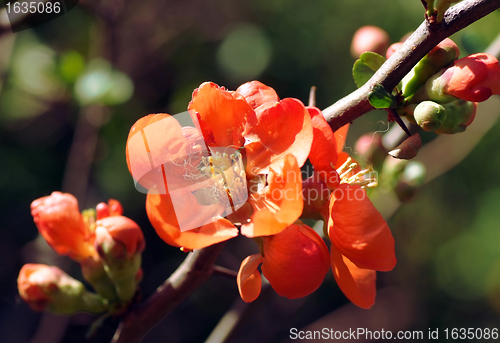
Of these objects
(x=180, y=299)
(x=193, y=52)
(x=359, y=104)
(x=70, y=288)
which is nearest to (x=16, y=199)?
(x=193, y=52)

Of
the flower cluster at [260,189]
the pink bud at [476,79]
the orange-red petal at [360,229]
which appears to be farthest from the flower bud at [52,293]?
the pink bud at [476,79]

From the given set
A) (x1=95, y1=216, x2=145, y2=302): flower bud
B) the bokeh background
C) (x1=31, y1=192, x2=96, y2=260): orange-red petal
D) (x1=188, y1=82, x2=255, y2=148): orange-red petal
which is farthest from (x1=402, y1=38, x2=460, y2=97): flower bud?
the bokeh background

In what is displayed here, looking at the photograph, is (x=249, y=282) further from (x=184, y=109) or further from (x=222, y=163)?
(x=184, y=109)

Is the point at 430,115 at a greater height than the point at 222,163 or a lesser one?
greater

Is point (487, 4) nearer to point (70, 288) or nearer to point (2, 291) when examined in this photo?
point (70, 288)

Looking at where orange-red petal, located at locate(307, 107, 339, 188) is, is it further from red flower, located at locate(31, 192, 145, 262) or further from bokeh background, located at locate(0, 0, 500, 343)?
bokeh background, located at locate(0, 0, 500, 343)

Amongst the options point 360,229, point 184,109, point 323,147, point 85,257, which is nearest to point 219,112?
point 323,147
